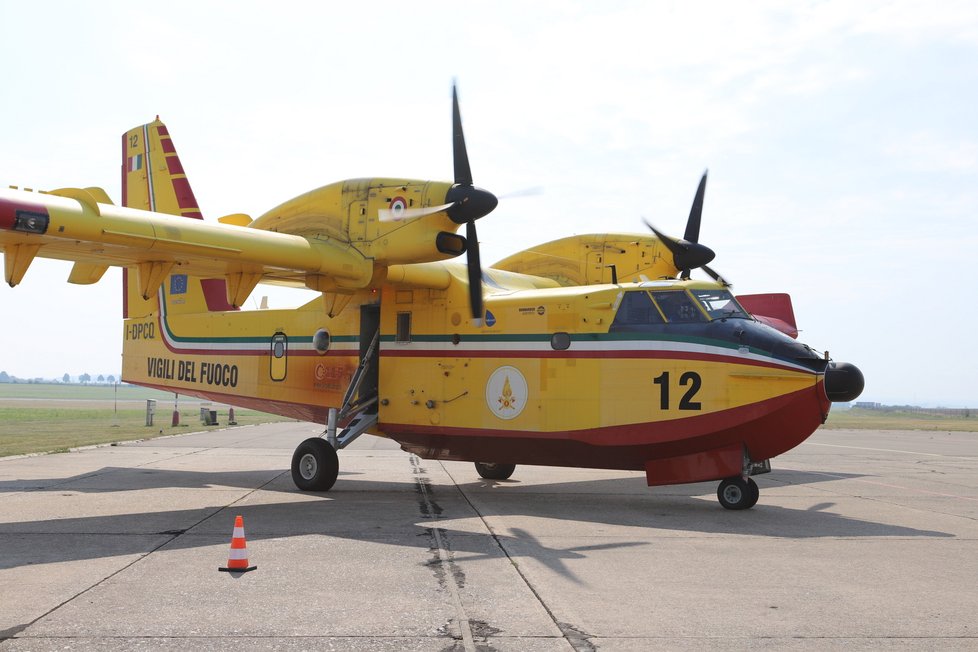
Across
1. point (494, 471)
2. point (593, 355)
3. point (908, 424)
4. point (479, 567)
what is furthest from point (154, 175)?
point (908, 424)

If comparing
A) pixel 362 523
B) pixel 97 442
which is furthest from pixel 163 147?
pixel 362 523

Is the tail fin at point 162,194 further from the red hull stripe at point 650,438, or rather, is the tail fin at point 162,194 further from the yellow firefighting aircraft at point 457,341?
the red hull stripe at point 650,438

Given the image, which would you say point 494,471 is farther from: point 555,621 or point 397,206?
point 555,621

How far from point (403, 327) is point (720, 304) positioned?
5.67 metres

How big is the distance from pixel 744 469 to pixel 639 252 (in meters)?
6.65

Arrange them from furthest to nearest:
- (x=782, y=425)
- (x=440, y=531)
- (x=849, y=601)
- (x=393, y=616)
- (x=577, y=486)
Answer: (x=577, y=486) → (x=782, y=425) → (x=440, y=531) → (x=849, y=601) → (x=393, y=616)

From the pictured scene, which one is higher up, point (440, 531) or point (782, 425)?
point (782, 425)

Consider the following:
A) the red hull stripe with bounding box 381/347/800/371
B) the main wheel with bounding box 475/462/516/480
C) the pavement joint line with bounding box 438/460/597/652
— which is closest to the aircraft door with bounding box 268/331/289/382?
the red hull stripe with bounding box 381/347/800/371

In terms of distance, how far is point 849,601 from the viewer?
6.96 m

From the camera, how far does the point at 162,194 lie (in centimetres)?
1847

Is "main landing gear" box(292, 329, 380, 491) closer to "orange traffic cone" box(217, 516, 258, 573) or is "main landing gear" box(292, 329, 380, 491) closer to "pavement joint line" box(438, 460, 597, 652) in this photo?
"pavement joint line" box(438, 460, 597, 652)

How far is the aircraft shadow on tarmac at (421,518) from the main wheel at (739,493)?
0.22 meters

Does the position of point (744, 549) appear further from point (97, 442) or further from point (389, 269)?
point (97, 442)

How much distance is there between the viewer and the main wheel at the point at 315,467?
14273 mm
